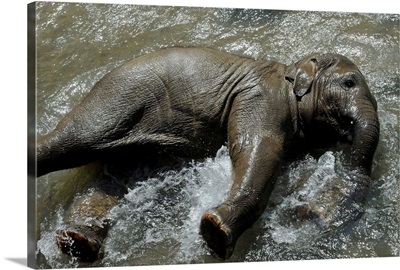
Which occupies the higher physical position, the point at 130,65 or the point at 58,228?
the point at 130,65

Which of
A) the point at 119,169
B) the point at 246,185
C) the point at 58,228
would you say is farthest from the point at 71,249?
the point at 246,185

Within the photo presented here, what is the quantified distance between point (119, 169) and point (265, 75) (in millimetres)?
834

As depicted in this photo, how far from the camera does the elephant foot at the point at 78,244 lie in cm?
365

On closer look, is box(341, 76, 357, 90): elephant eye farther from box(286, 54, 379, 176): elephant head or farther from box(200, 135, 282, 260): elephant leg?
box(200, 135, 282, 260): elephant leg

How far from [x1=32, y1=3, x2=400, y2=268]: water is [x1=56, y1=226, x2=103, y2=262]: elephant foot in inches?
1.9

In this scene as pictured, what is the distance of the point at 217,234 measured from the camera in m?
3.57

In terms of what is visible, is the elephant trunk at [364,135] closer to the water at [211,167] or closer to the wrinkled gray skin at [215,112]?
the wrinkled gray skin at [215,112]

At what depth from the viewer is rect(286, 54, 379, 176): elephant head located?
398 cm

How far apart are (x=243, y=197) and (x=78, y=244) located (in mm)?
741

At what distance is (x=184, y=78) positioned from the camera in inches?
159

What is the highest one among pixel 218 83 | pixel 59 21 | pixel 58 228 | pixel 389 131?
pixel 59 21

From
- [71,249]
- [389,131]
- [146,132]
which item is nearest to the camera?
[71,249]

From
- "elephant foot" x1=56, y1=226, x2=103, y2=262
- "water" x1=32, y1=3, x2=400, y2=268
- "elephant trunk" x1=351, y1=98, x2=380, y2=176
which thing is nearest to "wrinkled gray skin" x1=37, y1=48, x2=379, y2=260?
"elephant trunk" x1=351, y1=98, x2=380, y2=176

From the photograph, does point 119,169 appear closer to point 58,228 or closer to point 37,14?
point 58,228
